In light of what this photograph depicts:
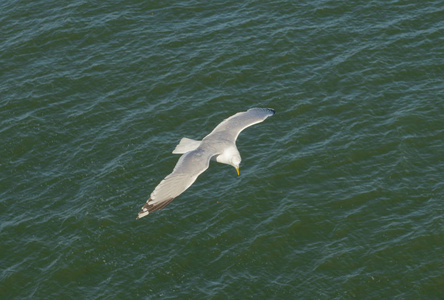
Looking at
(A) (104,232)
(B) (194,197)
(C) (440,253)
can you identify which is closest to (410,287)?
(C) (440,253)

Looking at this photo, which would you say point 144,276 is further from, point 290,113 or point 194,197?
point 290,113

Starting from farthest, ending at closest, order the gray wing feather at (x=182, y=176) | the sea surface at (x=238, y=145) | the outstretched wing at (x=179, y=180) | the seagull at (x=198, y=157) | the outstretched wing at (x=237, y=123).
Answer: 1. the outstretched wing at (x=237, y=123)
2. the sea surface at (x=238, y=145)
3. the gray wing feather at (x=182, y=176)
4. the seagull at (x=198, y=157)
5. the outstretched wing at (x=179, y=180)

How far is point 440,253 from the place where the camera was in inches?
1631

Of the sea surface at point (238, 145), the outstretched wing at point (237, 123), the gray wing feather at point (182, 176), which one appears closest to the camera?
the gray wing feather at point (182, 176)

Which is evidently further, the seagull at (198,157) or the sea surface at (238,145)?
the sea surface at (238,145)

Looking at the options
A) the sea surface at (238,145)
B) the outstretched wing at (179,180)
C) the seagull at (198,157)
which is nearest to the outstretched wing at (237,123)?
the seagull at (198,157)

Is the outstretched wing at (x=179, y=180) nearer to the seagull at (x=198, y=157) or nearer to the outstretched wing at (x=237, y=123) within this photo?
the seagull at (x=198, y=157)

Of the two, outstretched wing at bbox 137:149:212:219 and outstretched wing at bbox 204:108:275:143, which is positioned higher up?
outstretched wing at bbox 137:149:212:219

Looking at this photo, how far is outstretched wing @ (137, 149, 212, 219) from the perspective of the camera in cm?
3494

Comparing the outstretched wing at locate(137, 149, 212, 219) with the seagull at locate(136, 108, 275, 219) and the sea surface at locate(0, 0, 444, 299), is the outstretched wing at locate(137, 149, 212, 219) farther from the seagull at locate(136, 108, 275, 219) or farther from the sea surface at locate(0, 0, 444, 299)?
the sea surface at locate(0, 0, 444, 299)

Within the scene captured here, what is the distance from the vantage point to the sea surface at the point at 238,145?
41.3 meters

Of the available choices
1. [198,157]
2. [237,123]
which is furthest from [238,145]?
[198,157]

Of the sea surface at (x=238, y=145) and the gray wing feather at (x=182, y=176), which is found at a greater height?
the gray wing feather at (x=182, y=176)

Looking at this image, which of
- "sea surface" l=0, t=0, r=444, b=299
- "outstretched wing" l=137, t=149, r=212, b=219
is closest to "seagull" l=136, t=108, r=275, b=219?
"outstretched wing" l=137, t=149, r=212, b=219
